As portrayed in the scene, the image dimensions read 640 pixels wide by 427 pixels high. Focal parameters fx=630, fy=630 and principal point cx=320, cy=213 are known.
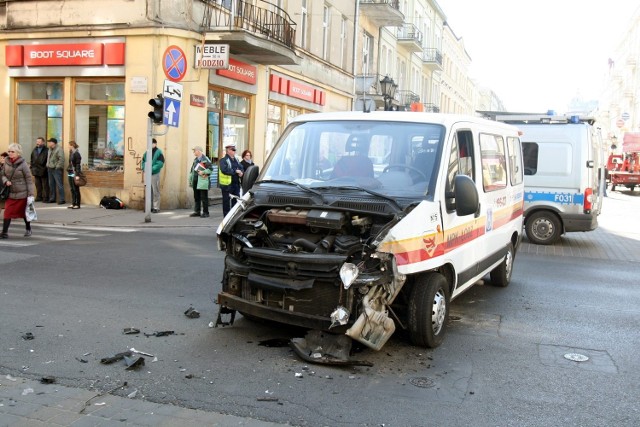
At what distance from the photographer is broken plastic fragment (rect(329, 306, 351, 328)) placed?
4.87 m

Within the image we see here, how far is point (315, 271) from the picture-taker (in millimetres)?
4973

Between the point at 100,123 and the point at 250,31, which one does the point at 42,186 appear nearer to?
the point at 100,123

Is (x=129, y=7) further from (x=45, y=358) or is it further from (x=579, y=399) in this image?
(x=579, y=399)

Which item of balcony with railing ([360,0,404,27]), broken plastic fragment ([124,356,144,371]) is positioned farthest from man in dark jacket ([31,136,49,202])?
balcony with railing ([360,0,404,27])

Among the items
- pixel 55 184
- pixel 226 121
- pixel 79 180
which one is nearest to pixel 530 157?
pixel 226 121

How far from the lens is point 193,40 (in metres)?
16.9

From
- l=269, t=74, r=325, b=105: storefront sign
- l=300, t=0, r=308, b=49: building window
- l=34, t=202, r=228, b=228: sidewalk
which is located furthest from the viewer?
l=300, t=0, r=308, b=49: building window

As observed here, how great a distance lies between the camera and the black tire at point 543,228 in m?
12.9

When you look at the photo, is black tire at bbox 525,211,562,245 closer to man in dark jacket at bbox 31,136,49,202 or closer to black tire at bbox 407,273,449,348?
Result: black tire at bbox 407,273,449,348

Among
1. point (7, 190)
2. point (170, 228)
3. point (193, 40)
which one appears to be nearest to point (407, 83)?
point (193, 40)

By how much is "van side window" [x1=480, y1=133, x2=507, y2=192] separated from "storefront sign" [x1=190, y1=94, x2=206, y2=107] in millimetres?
10904

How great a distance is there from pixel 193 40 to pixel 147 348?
13089 millimetres

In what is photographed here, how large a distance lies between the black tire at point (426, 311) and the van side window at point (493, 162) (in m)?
1.86

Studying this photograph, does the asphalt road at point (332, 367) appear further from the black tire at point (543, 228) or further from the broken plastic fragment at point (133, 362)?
the black tire at point (543, 228)
